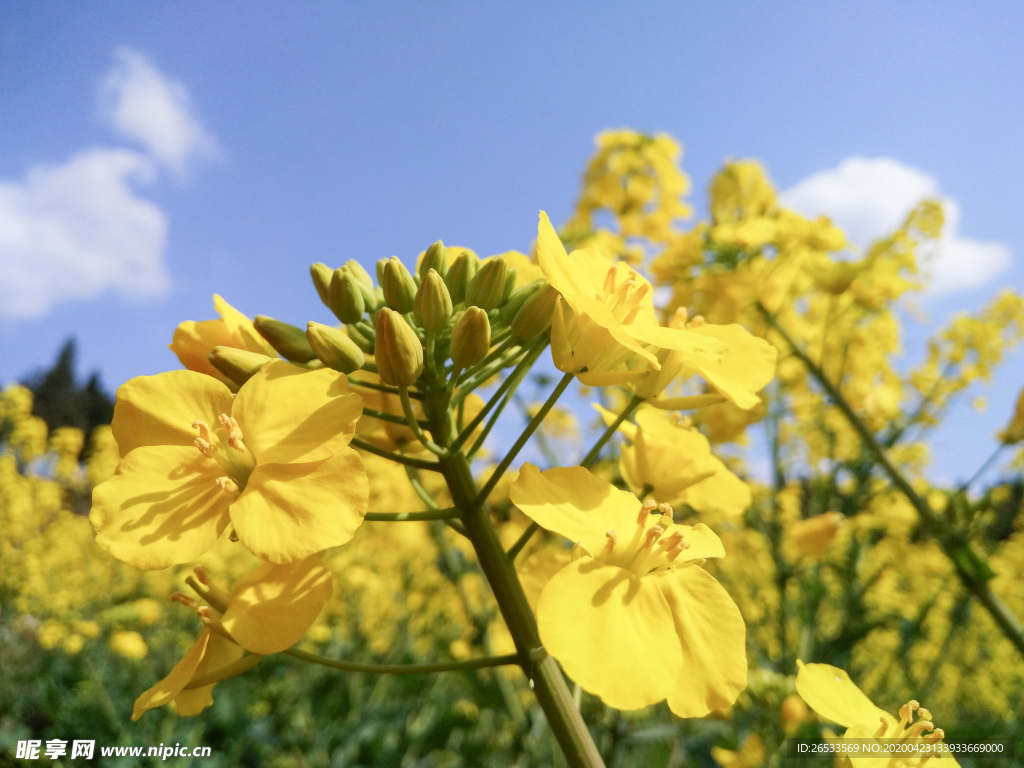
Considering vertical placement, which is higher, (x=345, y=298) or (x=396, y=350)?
(x=345, y=298)

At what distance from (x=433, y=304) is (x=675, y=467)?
1.77 ft

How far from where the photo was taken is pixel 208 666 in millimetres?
884

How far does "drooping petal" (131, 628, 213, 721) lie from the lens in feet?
2.72

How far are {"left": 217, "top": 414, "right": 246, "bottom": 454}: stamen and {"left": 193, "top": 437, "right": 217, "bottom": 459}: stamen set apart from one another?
2 cm

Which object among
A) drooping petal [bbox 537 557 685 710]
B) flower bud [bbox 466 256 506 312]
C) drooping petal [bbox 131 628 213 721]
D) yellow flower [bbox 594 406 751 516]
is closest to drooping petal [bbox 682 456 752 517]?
yellow flower [bbox 594 406 751 516]

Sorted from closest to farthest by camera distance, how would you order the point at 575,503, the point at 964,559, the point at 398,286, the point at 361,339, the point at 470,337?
the point at 575,503 < the point at 470,337 < the point at 398,286 < the point at 361,339 < the point at 964,559

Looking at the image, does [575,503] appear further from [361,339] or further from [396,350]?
[361,339]

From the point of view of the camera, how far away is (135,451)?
31.8 inches

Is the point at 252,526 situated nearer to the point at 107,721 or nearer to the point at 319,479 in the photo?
the point at 319,479

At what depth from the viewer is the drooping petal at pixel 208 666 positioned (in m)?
0.88

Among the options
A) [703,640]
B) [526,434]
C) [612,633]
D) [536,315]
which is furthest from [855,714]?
[536,315]

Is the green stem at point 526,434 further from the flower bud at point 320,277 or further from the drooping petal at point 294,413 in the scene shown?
the flower bud at point 320,277

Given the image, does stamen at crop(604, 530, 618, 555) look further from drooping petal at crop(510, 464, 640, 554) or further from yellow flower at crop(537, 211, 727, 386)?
yellow flower at crop(537, 211, 727, 386)

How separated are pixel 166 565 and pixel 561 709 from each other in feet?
1.82
